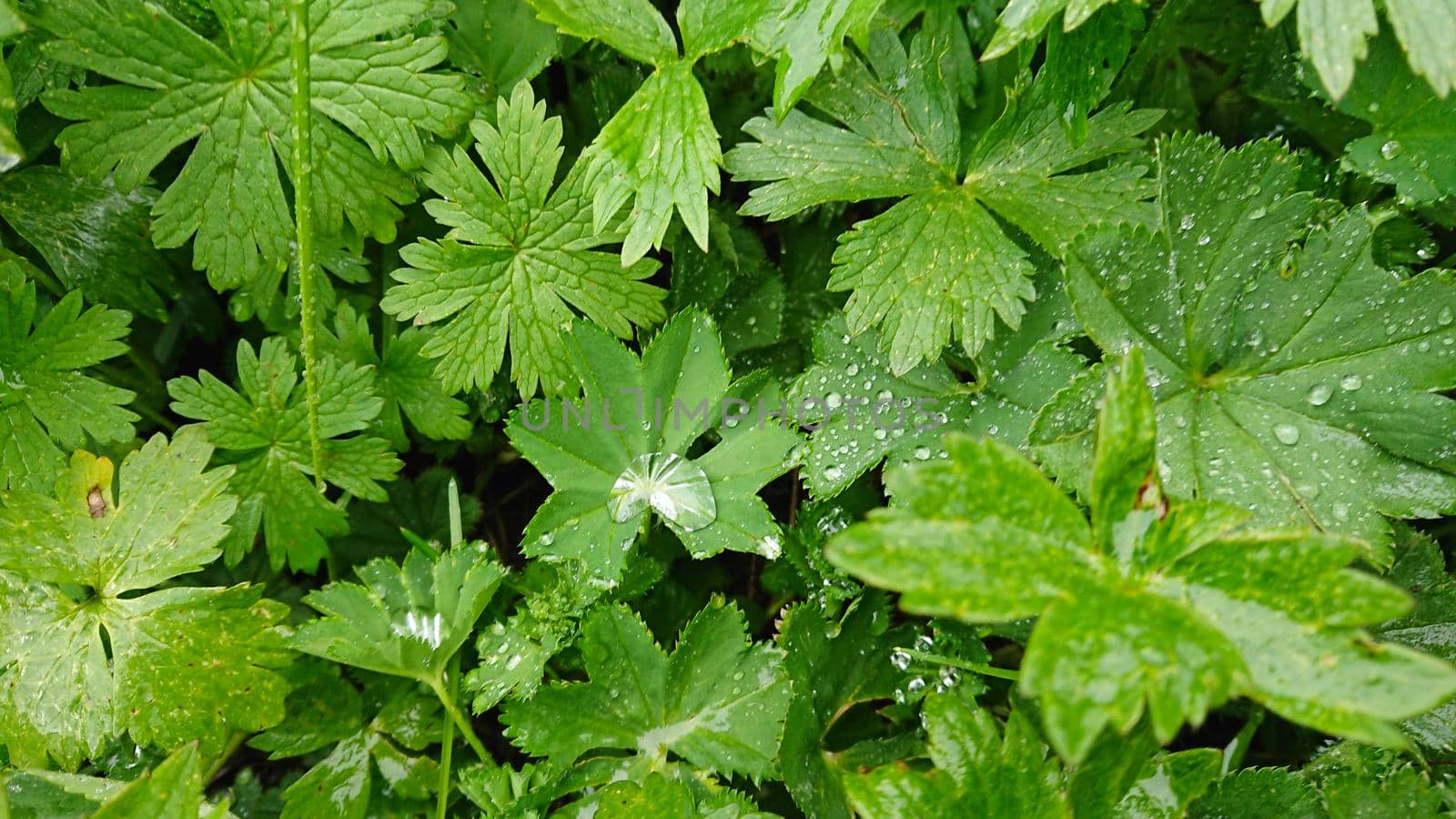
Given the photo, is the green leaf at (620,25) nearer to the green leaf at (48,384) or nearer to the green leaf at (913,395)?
the green leaf at (913,395)

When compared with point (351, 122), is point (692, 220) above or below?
below

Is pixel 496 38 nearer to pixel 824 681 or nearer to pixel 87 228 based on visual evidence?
pixel 87 228

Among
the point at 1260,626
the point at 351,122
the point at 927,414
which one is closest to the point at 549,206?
the point at 351,122

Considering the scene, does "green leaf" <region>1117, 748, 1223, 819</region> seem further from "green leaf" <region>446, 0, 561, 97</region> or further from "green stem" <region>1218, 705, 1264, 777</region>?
"green leaf" <region>446, 0, 561, 97</region>

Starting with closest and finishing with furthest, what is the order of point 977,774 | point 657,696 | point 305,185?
point 977,774, point 305,185, point 657,696

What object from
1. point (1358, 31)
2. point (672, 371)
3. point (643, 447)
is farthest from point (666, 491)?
point (1358, 31)

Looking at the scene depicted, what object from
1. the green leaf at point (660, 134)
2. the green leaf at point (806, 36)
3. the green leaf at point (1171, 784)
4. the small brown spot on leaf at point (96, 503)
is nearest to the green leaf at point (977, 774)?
the green leaf at point (1171, 784)

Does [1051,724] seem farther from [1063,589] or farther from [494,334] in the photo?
[494,334]
